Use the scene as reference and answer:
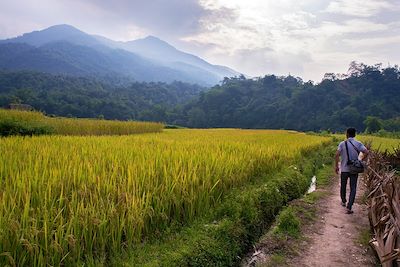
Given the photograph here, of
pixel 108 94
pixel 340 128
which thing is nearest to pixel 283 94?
pixel 340 128

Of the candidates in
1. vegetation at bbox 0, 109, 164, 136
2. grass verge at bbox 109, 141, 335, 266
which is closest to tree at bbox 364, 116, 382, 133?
vegetation at bbox 0, 109, 164, 136

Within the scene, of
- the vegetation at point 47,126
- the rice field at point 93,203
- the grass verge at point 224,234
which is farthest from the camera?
the vegetation at point 47,126

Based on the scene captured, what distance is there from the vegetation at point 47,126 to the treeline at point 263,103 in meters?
30.9

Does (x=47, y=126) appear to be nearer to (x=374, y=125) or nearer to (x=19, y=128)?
(x=19, y=128)

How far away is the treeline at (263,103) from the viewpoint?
177ft

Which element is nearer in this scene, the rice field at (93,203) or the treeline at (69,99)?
the rice field at (93,203)

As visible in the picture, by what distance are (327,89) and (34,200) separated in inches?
2647

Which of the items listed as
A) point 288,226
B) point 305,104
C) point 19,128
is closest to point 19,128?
point 19,128

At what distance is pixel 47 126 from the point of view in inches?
519

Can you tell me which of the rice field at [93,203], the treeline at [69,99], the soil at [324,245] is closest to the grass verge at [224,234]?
the rice field at [93,203]

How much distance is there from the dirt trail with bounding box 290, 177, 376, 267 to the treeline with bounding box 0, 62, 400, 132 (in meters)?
41.5

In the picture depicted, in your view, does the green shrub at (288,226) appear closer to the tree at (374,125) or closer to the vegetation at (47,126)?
the vegetation at (47,126)

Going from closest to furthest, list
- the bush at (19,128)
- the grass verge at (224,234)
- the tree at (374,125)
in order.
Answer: the grass verge at (224,234)
the bush at (19,128)
the tree at (374,125)

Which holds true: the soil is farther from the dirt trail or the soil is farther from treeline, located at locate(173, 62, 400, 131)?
treeline, located at locate(173, 62, 400, 131)
